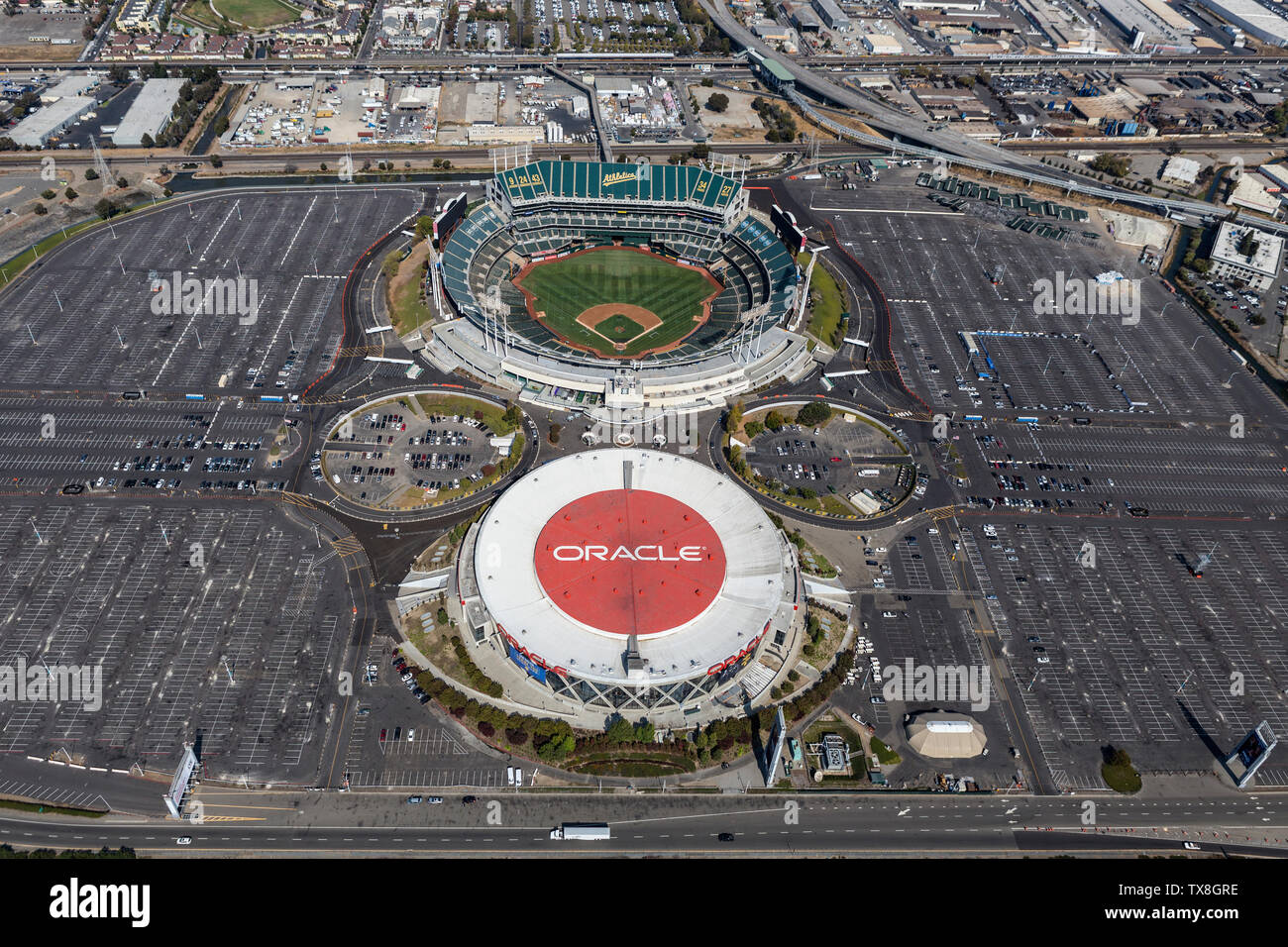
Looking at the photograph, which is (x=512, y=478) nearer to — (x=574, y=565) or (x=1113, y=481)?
(x=574, y=565)

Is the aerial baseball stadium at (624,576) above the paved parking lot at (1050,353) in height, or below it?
below

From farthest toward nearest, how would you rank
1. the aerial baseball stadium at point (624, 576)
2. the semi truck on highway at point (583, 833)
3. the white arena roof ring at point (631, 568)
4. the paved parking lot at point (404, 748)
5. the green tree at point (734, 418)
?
the green tree at point (734, 418), the white arena roof ring at point (631, 568), the paved parking lot at point (404, 748), the aerial baseball stadium at point (624, 576), the semi truck on highway at point (583, 833)

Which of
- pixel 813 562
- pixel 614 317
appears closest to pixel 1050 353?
pixel 813 562

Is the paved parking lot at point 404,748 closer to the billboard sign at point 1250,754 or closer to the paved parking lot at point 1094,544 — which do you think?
the paved parking lot at point 1094,544

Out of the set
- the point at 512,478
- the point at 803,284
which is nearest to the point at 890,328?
the point at 803,284

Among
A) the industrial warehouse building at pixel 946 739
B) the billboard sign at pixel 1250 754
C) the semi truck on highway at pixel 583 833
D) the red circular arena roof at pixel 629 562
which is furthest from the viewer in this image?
the red circular arena roof at pixel 629 562

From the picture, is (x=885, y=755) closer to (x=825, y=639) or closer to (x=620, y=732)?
(x=825, y=639)

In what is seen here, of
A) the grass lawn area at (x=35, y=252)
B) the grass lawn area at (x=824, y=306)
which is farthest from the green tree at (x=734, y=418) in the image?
the grass lawn area at (x=35, y=252)

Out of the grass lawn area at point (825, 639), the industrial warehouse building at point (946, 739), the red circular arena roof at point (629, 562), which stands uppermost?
the red circular arena roof at point (629, 562)
